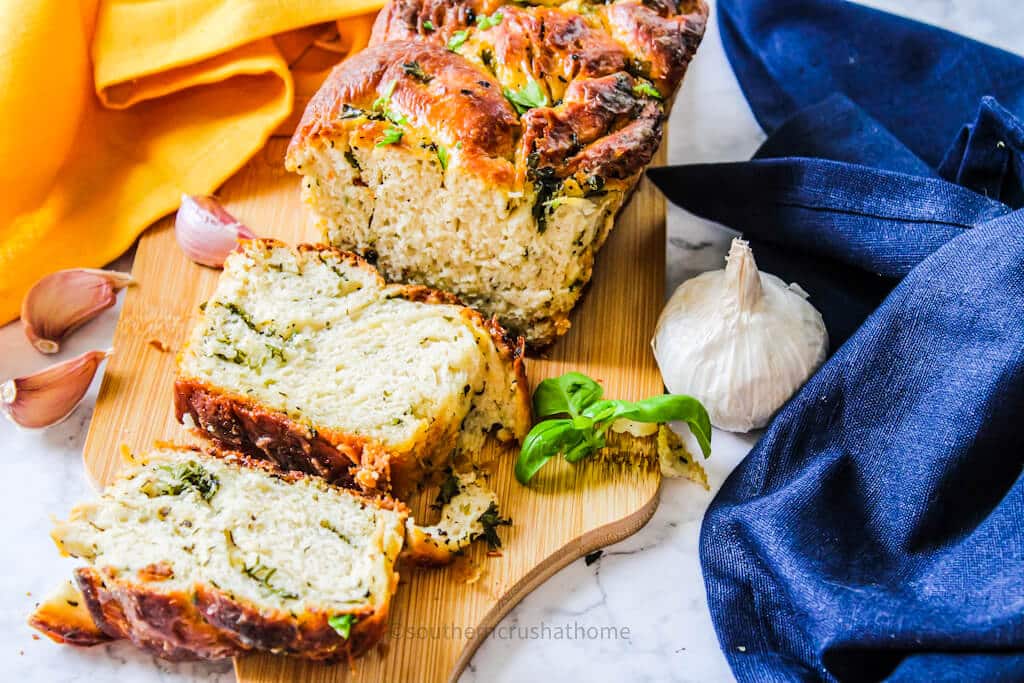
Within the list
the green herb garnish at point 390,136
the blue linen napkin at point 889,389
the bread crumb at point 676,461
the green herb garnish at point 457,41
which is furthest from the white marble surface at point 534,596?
the green herb garnish at point 457,41

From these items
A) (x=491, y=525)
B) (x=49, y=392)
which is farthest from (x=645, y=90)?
(x=49, y=392)

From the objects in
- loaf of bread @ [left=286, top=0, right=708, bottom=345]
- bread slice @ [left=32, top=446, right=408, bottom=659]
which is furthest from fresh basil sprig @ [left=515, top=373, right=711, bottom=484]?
bread slice @ [left=32, top=446, right=408, bottom=659]

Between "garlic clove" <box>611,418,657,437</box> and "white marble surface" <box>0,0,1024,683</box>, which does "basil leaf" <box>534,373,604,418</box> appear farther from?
"white marble surface" <box>0,0,1024,683</box>

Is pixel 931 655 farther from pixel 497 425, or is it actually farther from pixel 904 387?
pixel 497 425

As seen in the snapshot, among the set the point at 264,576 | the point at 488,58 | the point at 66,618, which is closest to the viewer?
the point at 264,576

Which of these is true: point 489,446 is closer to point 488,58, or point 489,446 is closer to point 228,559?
point 228,559

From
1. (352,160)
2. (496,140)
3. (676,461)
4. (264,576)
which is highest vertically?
(496,140)
